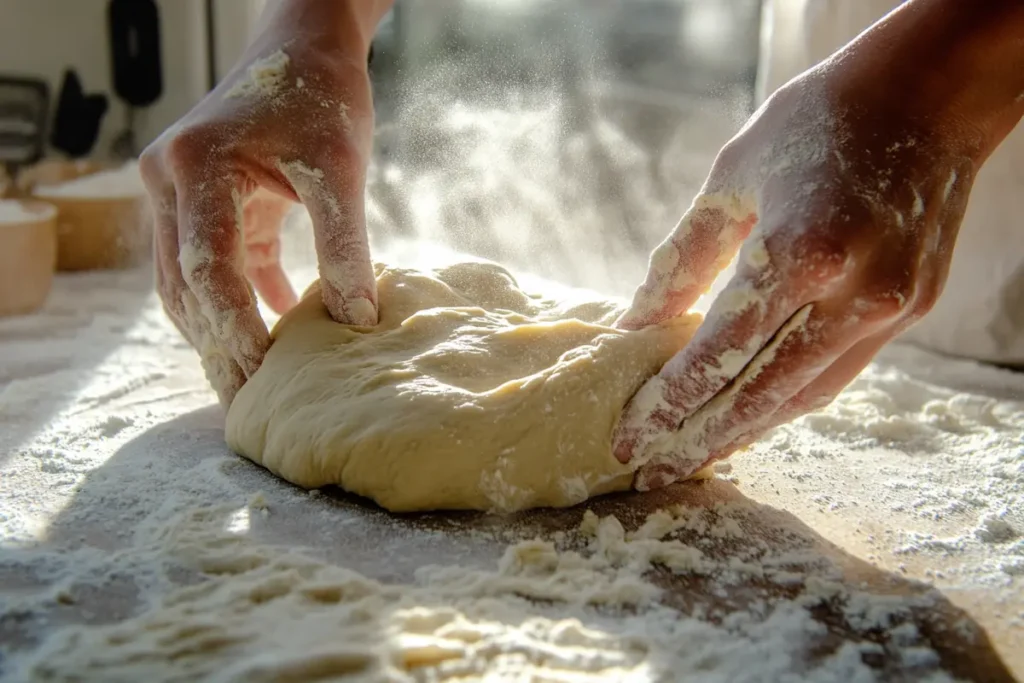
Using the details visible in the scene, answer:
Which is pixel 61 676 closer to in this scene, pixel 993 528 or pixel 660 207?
pixel 993 528

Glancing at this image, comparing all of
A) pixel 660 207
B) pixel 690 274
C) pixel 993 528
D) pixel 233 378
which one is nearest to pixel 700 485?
pixel 690 274

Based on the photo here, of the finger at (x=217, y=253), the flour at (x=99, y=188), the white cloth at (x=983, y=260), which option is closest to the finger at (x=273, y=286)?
the finger at (x=217, y=253)

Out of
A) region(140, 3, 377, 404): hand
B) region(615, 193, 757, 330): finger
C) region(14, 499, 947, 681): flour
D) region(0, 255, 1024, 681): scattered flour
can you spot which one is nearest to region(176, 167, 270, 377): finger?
region(140, 3, 377, 404): hand

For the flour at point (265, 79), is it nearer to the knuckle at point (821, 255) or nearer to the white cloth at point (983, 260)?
the knuckle at point (821, 255)

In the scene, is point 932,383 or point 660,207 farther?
point 660,207

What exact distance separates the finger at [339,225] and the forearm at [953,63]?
0.76 metres

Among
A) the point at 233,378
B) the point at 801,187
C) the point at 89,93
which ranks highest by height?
the point at 89,93

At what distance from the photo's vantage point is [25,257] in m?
2.22

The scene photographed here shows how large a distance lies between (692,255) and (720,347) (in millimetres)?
206

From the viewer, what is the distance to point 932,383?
195 cm

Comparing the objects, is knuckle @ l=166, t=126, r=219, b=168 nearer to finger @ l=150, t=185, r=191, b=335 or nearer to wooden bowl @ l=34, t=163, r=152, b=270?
finger @ l=150, t=185, r=191, b=335

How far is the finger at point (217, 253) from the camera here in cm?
132

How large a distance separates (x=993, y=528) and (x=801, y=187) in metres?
0.63

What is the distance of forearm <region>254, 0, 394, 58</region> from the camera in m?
1.48
